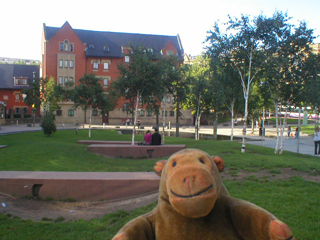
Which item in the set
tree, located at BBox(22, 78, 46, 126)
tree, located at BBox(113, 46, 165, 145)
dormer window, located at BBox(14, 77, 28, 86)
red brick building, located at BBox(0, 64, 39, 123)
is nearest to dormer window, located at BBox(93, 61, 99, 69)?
red brick building, located at BBox(0, 64, 39, 123)

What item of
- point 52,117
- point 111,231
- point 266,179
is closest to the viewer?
point 111,231

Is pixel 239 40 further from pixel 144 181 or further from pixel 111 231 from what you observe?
pixel 111 231

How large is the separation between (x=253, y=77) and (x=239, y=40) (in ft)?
7.51

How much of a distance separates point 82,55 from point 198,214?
2400 inches

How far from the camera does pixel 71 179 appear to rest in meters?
8.98

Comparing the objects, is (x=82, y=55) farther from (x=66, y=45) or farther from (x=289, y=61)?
(x=289, y=61)

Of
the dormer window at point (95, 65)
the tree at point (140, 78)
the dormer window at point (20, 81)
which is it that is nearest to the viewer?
the tree at point (140, 78)

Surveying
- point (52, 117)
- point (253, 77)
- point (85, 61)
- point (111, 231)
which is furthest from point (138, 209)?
point (85, 61)

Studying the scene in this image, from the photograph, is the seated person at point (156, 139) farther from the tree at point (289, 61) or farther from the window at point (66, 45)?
the window at point (66, 45)

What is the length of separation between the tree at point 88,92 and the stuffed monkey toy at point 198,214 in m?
25.8

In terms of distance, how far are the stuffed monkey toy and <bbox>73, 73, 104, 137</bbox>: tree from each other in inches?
1015

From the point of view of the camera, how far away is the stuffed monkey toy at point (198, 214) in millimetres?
2522

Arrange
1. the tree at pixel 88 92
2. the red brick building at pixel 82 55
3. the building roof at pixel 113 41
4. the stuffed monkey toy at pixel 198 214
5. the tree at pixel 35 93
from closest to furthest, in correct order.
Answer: the stuffed monkey toy at pixel 198 214 → the tree at pixel 88 92 → the tree at pixel 35 93 → the red brick building at pixel 82 55 → the building roof at pixel 113 41

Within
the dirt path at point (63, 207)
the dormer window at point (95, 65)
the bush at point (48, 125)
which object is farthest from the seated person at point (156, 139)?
the dormer window at point (95, 65)
